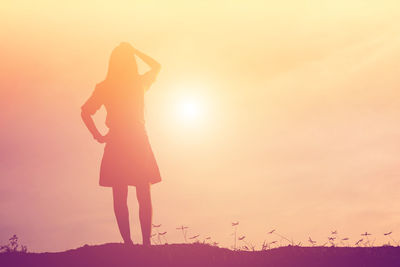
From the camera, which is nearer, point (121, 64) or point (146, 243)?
point (146, 243)

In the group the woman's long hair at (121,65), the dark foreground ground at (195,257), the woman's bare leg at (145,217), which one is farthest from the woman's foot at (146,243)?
the woman's long hair at (121,65)

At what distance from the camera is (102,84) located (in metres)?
12.0

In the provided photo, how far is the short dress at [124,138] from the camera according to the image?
11758mm

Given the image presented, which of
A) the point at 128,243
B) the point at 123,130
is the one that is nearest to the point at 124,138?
the point at 123,130

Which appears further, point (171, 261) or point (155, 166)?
point (155, 166)

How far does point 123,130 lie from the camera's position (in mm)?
11773

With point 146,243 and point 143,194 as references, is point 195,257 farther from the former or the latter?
point 143,194

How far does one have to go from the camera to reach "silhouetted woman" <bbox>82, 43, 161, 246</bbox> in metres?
11.8

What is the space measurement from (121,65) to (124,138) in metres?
1.21

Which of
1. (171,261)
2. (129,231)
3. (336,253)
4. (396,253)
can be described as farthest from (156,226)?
(396,253)

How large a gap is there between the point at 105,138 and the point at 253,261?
124 inches

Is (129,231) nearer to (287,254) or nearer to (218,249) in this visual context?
(218,249)

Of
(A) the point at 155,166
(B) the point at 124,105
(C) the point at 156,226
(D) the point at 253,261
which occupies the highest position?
(B) the point at 124,105

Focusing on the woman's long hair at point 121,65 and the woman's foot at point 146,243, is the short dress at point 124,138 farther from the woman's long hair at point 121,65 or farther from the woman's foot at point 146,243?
the woman's foot at point 146,243
